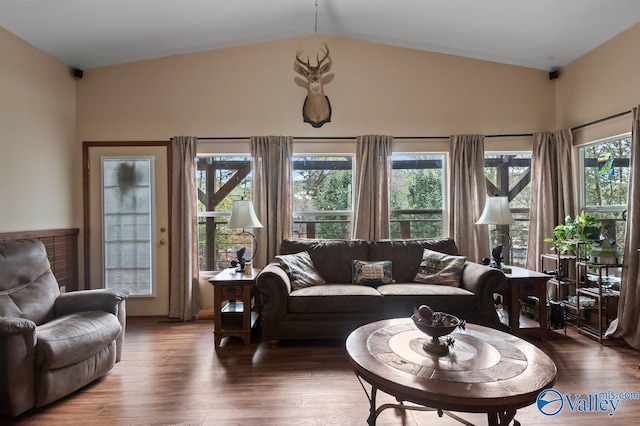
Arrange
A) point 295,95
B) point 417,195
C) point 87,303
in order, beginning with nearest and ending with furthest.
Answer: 1. point 87,303
2. point 295,95
3. point 417,195

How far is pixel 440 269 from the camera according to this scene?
136 inches

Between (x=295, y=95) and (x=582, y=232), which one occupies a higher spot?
(x=295, y=95)

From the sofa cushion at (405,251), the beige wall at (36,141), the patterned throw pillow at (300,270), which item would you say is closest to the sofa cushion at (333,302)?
the patterned throw pillow at (300,270)

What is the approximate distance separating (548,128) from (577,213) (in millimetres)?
1121

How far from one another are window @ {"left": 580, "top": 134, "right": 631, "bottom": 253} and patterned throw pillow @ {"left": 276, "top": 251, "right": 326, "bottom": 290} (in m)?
2.98

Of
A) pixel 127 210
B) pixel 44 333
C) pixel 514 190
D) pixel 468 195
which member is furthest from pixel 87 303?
pixel 514 190

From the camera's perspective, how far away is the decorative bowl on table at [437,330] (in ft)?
5.68

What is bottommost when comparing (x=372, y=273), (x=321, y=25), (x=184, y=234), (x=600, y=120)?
(x=372, y=273)

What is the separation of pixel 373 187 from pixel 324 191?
62 centimetres

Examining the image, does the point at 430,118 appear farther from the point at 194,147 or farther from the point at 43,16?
the point at 43,16

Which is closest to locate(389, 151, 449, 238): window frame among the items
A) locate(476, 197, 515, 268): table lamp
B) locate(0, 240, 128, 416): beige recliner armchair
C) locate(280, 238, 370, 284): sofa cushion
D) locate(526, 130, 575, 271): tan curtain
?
locate(476, 197, 515, 268): table lamp

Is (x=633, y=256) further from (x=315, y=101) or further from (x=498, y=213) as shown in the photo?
(x=315, y=101)

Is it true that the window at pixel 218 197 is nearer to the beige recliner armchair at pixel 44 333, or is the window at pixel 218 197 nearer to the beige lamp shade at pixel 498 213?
the beige recliner armchair at pixel 44 333

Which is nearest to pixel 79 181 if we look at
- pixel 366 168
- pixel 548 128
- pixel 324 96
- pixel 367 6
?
pixel 324 96
